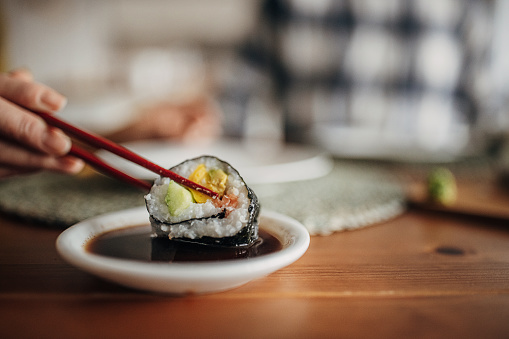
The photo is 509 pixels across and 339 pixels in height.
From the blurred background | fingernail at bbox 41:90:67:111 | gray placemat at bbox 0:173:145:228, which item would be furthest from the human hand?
the blurred background

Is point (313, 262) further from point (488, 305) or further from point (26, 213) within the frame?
point (26, 213)

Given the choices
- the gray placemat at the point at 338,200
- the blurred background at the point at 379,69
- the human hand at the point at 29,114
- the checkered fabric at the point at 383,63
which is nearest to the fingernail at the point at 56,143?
the human hand at the point at 29,114

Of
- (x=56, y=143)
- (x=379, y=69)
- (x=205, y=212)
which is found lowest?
(x=205, y=212)

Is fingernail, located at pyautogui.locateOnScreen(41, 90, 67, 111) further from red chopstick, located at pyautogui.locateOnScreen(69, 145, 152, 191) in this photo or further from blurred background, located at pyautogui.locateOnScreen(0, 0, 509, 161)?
blurred background, located at pyautogui.locateOnScreen(0, 0, 509, 161)

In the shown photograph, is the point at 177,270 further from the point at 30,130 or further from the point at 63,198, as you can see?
the point at 63,198

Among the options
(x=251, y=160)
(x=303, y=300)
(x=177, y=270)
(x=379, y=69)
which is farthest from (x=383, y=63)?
(x=177, y=270)

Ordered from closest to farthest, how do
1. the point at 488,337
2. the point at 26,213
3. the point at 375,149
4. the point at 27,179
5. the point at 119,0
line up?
the point at 488,337
the point at 26,213
the point at 27,179
the point at 375,149
the point at 119,0

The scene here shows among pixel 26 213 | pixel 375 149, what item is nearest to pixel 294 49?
pixel 375 149
